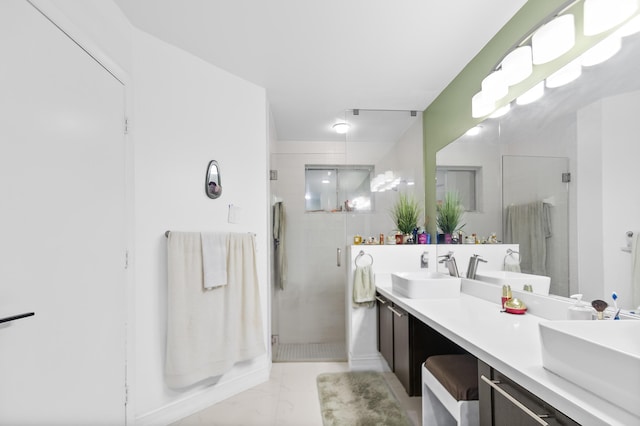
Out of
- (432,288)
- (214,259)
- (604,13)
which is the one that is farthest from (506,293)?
(214,259)

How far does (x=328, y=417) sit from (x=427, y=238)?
1.68m

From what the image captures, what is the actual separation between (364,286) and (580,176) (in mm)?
1753

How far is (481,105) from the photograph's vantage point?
225 centimetres

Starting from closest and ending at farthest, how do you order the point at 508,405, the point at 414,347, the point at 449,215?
1. the point at 508,405
2. the point at 414,347
3. the point at 449,215

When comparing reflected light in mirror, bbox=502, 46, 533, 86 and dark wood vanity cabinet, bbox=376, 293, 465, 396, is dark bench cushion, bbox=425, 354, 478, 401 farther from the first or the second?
reflected light in mirror, bbox=502, 46, 533, 86

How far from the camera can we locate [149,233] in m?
2.10

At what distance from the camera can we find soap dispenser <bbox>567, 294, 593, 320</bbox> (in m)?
1.38

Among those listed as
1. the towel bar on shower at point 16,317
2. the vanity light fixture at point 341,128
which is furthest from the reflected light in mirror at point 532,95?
the towel bar on shower at point 16,317

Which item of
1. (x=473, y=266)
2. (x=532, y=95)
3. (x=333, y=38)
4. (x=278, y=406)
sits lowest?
(x=278, y=406)

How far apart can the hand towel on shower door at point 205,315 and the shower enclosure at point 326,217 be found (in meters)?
0.92

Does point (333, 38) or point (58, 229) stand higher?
point (333, 38)

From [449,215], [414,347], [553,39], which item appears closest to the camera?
[553,39]

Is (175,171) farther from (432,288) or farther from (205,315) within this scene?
(432,288)

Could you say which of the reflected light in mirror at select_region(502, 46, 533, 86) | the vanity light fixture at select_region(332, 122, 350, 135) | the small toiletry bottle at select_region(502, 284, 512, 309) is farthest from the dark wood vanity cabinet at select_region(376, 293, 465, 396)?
the vanity light fixture at select_region(332, 122, 350, 135)
